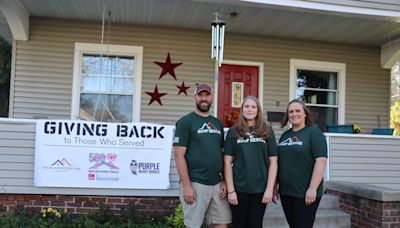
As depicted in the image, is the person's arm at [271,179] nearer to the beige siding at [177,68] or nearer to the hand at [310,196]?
the hand at [310,196]

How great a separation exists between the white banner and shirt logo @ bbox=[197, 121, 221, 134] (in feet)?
5.57

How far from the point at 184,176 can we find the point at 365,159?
3493 millimetres

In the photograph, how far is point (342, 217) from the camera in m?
4.55

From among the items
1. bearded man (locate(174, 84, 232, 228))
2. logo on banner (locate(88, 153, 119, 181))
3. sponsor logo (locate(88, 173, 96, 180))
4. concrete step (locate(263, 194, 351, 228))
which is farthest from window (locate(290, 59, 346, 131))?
bearded man (locate(174, 84, 232, 228))

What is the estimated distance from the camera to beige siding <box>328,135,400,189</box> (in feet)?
17.5

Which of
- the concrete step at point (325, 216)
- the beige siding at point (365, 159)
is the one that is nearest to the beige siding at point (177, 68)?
the beige siding at point (365, 159)

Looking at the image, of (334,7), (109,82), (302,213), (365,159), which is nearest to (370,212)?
(365,159)

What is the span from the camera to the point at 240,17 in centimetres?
618

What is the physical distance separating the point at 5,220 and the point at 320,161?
339cm

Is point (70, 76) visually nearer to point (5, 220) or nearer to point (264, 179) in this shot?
point (5, 220)

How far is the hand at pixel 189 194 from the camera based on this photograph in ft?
9.75

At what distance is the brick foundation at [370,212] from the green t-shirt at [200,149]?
7.14ft

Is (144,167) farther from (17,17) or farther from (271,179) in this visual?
(17,17)

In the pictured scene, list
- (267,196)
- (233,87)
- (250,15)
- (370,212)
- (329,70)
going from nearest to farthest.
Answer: (267,196) < (370,212) < (250,15) < (233,87) < (329,70)
